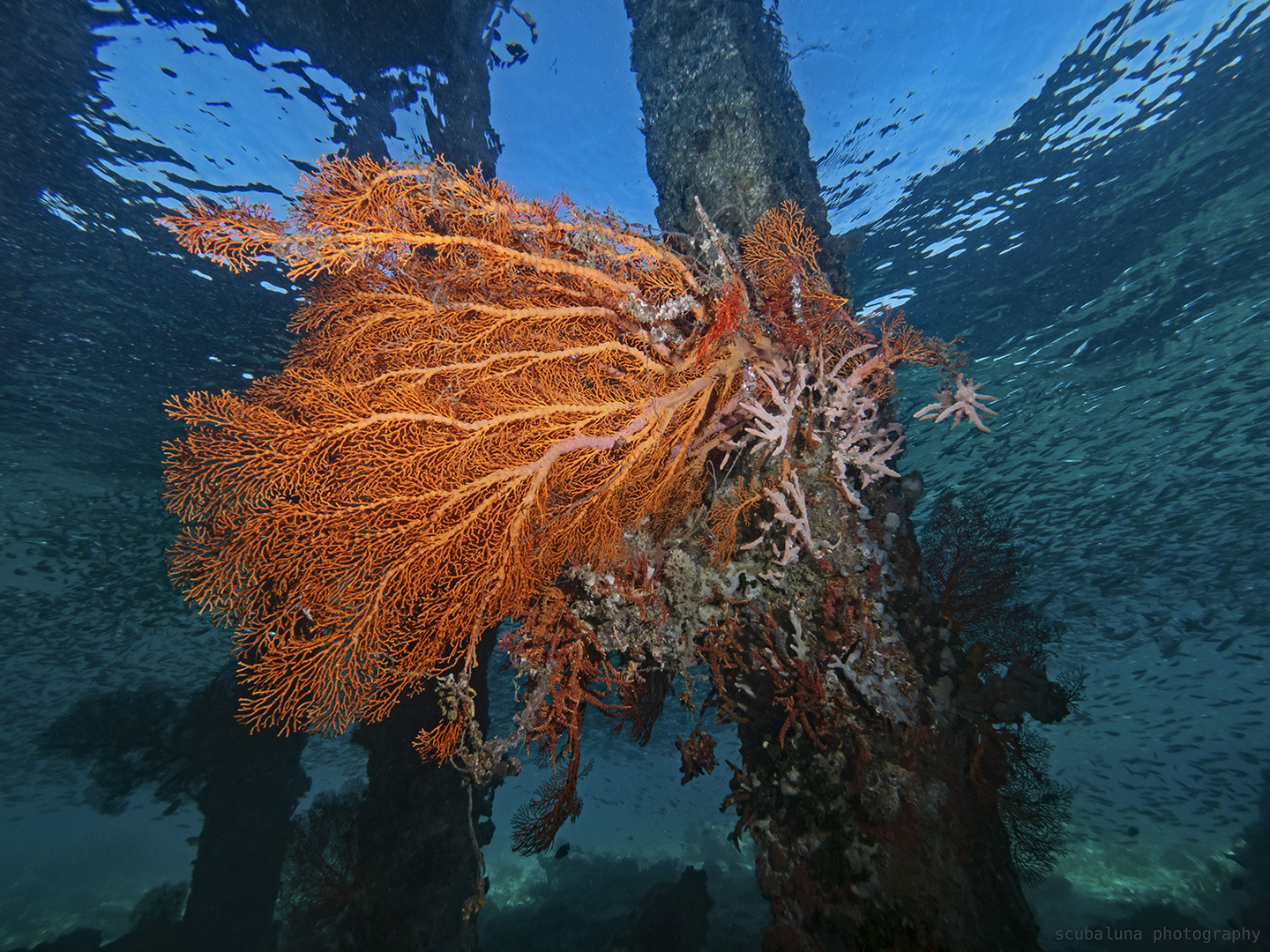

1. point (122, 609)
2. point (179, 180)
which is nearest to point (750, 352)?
point (179, 180)

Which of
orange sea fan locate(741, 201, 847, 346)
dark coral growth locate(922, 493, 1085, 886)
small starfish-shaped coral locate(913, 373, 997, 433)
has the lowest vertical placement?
dark coral growth locate(922, 493, 1085, 886)

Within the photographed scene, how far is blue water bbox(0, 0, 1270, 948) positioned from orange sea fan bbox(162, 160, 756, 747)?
109 centimetres

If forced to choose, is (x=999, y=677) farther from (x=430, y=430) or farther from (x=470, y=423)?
(x=430, y=430)

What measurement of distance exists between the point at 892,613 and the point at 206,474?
237 inches

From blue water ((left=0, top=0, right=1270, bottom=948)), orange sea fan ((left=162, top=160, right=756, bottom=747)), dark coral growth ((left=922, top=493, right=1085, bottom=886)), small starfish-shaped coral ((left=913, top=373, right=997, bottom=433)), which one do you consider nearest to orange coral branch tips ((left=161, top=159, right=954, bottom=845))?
orange sea fan ((left=162, top=160, right=756, bottom=747))

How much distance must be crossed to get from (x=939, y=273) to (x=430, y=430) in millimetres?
13082

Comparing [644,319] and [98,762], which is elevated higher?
[644,319]

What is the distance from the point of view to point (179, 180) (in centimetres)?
786

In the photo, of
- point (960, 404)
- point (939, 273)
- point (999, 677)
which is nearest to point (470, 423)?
point (960, 404)

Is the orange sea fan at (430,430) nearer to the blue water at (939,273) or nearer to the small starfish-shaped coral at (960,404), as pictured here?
the blue water at (939,273)

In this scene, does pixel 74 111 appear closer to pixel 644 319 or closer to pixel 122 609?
pixel 644 319

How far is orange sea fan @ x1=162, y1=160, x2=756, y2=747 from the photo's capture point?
12.0 ft

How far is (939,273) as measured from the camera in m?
12.0

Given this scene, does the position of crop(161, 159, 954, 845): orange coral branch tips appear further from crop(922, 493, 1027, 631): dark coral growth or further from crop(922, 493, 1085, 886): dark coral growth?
crop(922, 493, 1085, 886): dark coral growth
